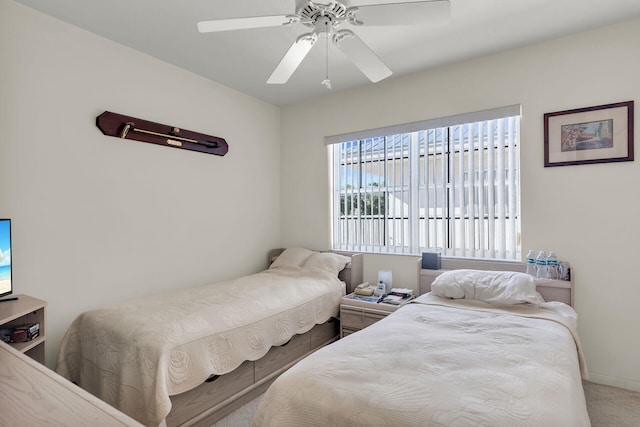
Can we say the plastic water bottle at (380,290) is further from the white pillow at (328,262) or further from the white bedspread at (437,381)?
the white bedspread at (437,381)

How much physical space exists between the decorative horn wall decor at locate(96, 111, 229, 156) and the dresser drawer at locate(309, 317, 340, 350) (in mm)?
1950

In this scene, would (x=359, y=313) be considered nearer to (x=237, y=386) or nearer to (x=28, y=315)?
(x=237, y=386)

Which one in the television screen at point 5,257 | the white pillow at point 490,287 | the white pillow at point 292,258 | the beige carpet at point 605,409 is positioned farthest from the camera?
the white pillow at point 292,258

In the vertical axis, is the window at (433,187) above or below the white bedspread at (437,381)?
above

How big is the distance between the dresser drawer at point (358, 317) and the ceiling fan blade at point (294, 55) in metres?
1.96

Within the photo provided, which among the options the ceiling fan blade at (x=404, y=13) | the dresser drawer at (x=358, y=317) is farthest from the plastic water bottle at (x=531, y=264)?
the ceiling fan blade at (x=404, y=13)

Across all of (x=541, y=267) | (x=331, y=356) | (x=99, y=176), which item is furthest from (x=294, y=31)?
(x=541, y=267)

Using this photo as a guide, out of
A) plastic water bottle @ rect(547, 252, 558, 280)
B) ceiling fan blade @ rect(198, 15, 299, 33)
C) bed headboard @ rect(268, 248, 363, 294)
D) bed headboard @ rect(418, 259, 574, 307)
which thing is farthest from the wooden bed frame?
ceiling fan blade @ rect(198, 15, 299, 33)

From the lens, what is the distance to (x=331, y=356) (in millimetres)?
1545

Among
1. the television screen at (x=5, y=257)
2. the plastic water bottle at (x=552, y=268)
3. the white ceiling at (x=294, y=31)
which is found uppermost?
the white ceiling at (x=294, y=31)

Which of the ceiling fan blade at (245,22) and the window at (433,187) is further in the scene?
the window at (433,187)

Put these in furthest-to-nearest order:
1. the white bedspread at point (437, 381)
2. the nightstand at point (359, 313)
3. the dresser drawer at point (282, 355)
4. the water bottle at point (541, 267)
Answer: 1. the nightstand at point (359, 313)
2. the water bottle at point (541, 267)
3. the dresser drawer at point (282, 355)
4. the white bedspread at point (437, 381)

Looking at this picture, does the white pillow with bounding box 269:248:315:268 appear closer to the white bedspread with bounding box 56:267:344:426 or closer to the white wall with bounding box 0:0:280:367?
the white wall with bounding box 0:0:280:367

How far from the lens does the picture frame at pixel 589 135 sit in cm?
235
